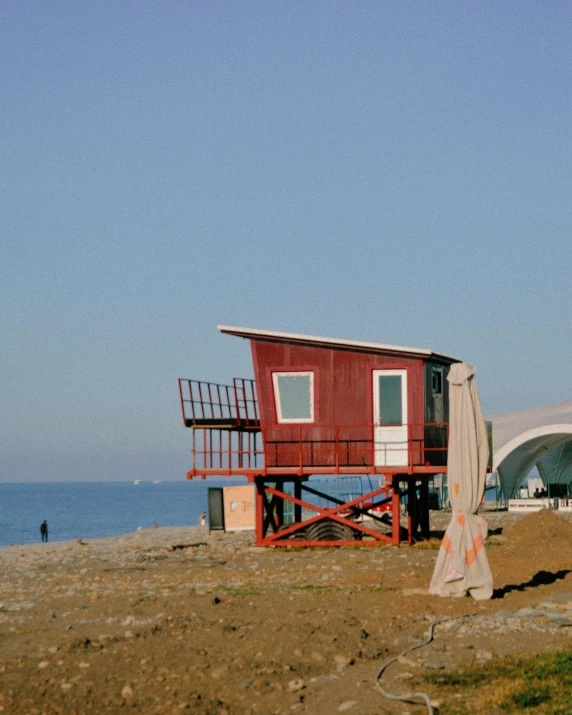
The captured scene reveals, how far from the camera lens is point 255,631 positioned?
550 inches

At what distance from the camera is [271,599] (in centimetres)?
1730

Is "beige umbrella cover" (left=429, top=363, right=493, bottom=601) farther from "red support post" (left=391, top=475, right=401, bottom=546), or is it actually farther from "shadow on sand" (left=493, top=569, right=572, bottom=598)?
"red support post" (left=391, top=475, right=401, bottom=546)

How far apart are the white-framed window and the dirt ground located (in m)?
4.93

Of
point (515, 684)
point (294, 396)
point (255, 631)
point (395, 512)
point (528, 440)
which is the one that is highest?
point (294, 396)

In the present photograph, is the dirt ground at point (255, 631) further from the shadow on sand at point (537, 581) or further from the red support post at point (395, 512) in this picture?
the red support post at point (395, 512)

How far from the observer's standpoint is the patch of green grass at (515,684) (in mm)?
9734

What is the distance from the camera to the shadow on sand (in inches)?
697

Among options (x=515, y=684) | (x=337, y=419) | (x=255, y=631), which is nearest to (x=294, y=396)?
(x=337, y=419)

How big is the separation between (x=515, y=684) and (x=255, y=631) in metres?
4.71

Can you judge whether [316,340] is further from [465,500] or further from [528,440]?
[528,440]

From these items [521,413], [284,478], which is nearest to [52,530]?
[521,413]

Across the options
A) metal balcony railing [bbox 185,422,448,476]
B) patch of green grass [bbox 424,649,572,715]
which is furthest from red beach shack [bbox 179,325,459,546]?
patch of green grass [bbox 424,649,572,715]

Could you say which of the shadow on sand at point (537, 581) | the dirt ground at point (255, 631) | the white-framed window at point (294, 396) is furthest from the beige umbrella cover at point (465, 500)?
the white-framed window at point (294, 396)

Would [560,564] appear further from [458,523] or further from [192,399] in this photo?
[192,399]
